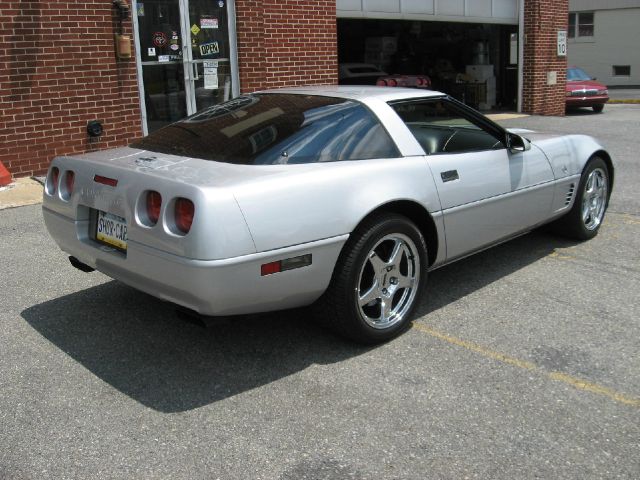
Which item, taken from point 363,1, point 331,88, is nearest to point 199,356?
point 331,88

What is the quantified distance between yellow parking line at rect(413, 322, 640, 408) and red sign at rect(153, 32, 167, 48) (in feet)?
22.2

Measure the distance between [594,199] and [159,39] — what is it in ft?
20.6

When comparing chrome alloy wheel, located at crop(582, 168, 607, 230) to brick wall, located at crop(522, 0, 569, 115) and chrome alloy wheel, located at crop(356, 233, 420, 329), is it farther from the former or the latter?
brick wall, located at crop(522, 0, 569, 115)

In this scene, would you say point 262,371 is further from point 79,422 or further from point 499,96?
point 499,96

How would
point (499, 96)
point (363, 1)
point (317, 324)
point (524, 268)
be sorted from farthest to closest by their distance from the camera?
point (499, 96) → point (363, 1) → point (524, 268) → point (317, 324)

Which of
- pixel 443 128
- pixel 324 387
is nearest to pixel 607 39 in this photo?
pixel 443 128

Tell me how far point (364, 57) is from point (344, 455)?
21.0m

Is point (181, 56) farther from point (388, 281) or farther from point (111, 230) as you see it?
point (388, 281)

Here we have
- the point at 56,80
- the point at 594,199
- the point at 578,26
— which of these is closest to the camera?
the point at 594,199

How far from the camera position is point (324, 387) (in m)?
3.57

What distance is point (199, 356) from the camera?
3.93m

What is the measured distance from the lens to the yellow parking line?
3.45 m

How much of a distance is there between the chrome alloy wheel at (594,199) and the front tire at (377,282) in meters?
2.40

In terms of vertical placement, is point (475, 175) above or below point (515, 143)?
below
